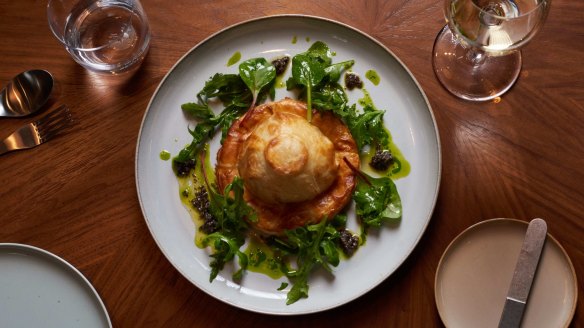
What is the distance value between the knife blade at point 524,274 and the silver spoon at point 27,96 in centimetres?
174

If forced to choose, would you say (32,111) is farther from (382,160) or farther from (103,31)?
(382,160)

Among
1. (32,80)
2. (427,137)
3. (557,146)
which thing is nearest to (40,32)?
(32,80)

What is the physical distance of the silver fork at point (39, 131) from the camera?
7.45ft

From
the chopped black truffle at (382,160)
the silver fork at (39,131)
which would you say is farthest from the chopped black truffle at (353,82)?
the silver fork at (39,131)

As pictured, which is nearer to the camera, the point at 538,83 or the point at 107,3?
the point at 538,83

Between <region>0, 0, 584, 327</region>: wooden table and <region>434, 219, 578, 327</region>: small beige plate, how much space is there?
7cm

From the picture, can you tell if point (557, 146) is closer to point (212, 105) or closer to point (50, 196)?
point (212, 105)

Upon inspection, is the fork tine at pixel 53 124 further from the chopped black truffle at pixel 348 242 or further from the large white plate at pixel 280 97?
the chopped black truffle at pixel 348 242

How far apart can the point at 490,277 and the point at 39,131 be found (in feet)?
5.43

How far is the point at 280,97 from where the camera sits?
7.25ft

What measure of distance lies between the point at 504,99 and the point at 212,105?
3.34 ft

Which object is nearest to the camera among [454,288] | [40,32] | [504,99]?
[454,288]

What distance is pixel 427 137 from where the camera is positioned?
2.09 metres

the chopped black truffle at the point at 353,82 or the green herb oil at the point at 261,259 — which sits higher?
the chopped black truffle at the point at 353,82
